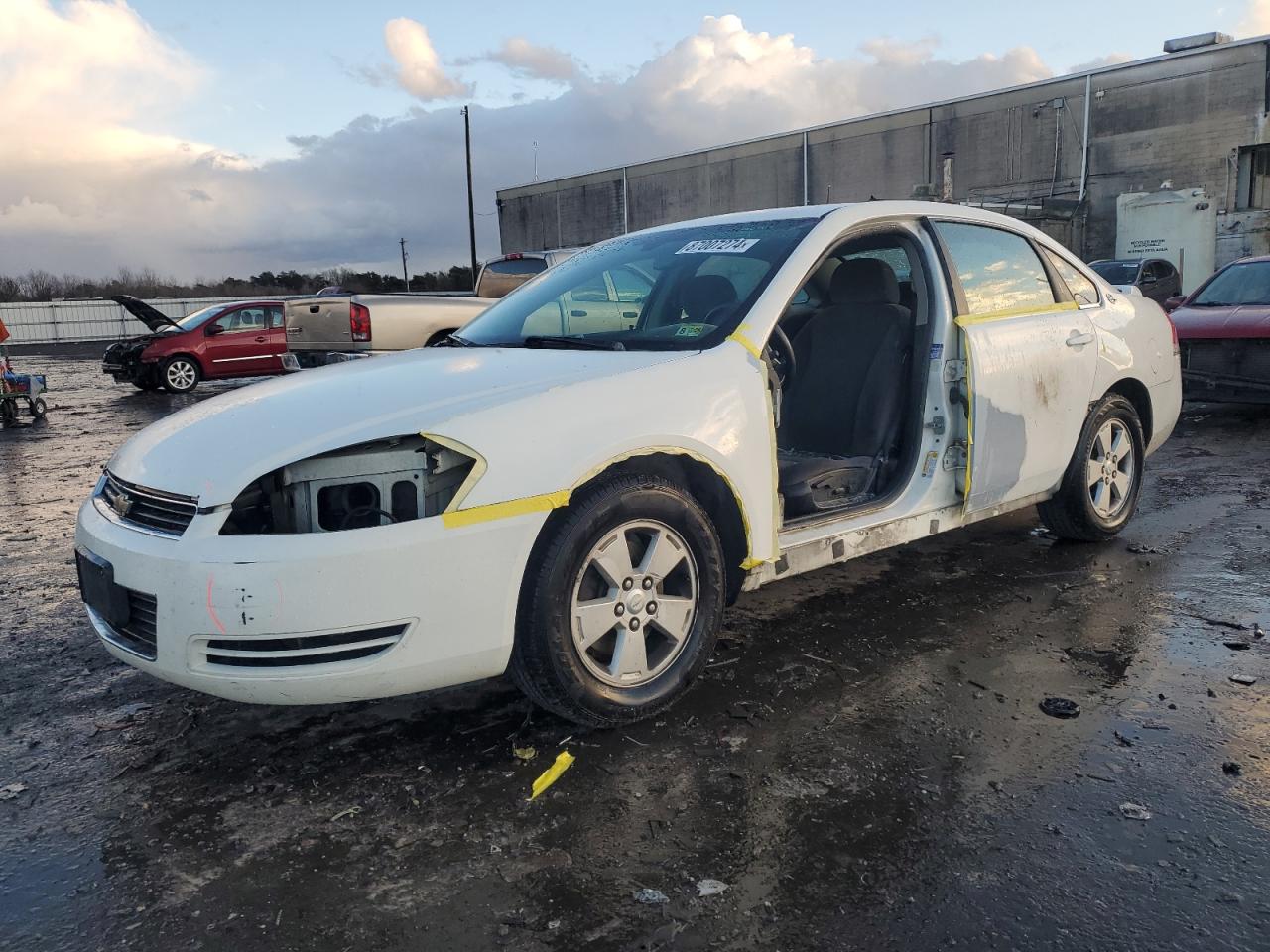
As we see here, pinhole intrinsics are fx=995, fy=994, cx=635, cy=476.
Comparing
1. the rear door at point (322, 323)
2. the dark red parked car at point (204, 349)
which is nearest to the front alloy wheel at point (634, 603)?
the rear door at point (322, 323)

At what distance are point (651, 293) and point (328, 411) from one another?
4.76 ft

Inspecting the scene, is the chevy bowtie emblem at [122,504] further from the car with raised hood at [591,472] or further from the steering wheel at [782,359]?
the steering wheel at [782,359]

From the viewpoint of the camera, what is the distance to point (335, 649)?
8.71 feet

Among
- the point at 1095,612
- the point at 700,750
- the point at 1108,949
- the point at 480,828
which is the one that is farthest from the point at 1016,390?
the point at 480,828

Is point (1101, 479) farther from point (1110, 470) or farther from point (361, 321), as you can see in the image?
point (361, 321)

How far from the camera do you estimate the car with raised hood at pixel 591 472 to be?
267cm

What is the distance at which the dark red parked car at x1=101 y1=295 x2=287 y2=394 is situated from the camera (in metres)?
17.1

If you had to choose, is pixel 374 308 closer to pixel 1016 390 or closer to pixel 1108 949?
pixel 1016 390

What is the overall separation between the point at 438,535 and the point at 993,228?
3203 mm

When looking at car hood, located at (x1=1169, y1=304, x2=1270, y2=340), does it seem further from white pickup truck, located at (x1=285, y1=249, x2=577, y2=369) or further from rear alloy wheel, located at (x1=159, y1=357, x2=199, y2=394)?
rear alloy wheel, located at (x1=159, y1=357, x2=199, y2=394)

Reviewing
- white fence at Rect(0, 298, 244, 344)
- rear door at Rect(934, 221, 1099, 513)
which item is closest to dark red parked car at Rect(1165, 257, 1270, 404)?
rear door at Rect(934, 221, 1099, 513)

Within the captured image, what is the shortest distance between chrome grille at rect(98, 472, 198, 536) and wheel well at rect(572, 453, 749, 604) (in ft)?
4.23

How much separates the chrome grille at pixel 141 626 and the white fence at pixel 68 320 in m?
40.3

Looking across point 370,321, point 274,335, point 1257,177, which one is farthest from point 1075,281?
point 1257,177
